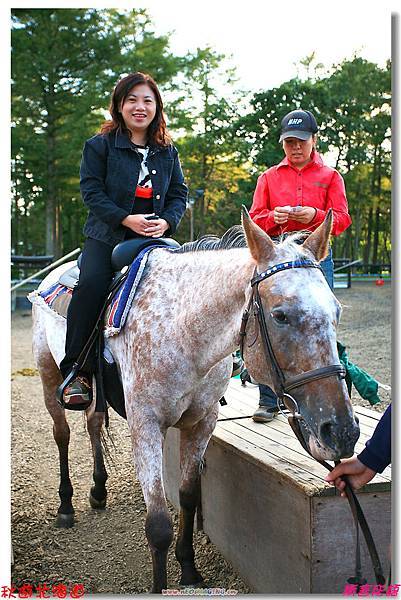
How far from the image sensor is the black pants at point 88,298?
2859 millimetres

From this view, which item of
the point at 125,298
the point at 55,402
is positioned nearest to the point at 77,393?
the point at 125,298

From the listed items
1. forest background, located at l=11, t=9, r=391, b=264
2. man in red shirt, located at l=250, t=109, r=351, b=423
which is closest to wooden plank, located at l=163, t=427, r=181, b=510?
man in red shirt, located at l=250, t=109, r=351, b=423

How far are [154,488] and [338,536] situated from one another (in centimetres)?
78

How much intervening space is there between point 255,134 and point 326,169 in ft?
49.2

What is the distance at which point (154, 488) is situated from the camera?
2471 millimetres

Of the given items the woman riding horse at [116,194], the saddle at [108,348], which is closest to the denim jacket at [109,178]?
the woman riding horse at [116,194]

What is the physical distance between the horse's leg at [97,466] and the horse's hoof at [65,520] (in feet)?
0.78

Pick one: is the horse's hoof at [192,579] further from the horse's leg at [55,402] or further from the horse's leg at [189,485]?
the horse's leg at [55,402]

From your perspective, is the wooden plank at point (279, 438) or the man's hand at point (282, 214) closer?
the wooden plank at point (279, 438)

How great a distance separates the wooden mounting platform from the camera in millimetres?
2320

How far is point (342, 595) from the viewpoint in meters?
2.29

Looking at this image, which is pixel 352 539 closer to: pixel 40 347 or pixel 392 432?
pixel 392 432

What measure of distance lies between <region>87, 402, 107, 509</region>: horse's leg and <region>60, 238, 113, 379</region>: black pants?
1133 mm
